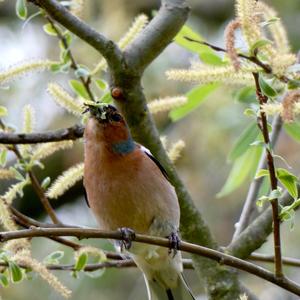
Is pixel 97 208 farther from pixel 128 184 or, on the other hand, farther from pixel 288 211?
pixel 288 211

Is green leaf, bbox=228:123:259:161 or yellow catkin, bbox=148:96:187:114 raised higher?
yellow catkin, bbox=148:96:187:114

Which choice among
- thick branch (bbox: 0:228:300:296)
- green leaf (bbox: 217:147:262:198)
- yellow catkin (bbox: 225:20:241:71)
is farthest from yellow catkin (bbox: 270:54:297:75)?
green leaf (bbox: 217:147:262:198)

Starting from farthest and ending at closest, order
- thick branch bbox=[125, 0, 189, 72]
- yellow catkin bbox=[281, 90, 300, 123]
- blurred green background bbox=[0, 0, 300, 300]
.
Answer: blurred green background bbox=[0, 0, 300, 300]
thick branch bbox=[125, 0, 189, 72]
yellow catkin bbox=[281, 90, 300, 123]

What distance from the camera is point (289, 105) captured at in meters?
2.34

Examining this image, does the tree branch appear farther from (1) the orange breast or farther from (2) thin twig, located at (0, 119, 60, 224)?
(2) thin twig, located at (0, 119, 60, 224)

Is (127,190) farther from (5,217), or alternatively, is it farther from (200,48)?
(5,217)

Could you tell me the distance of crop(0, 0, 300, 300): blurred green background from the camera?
696 centimetres

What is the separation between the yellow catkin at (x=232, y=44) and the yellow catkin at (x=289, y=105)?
0.18 m

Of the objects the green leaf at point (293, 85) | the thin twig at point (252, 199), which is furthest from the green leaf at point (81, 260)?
the green leaf at point (293, 85)

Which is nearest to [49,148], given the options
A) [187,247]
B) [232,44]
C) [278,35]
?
[187,247]

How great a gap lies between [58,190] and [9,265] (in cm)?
45

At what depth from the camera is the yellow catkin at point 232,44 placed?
7.81ft

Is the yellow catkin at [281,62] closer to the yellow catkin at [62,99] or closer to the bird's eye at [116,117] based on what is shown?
the yellow catkin at [62,99]

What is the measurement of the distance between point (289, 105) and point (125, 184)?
5.20 ft
